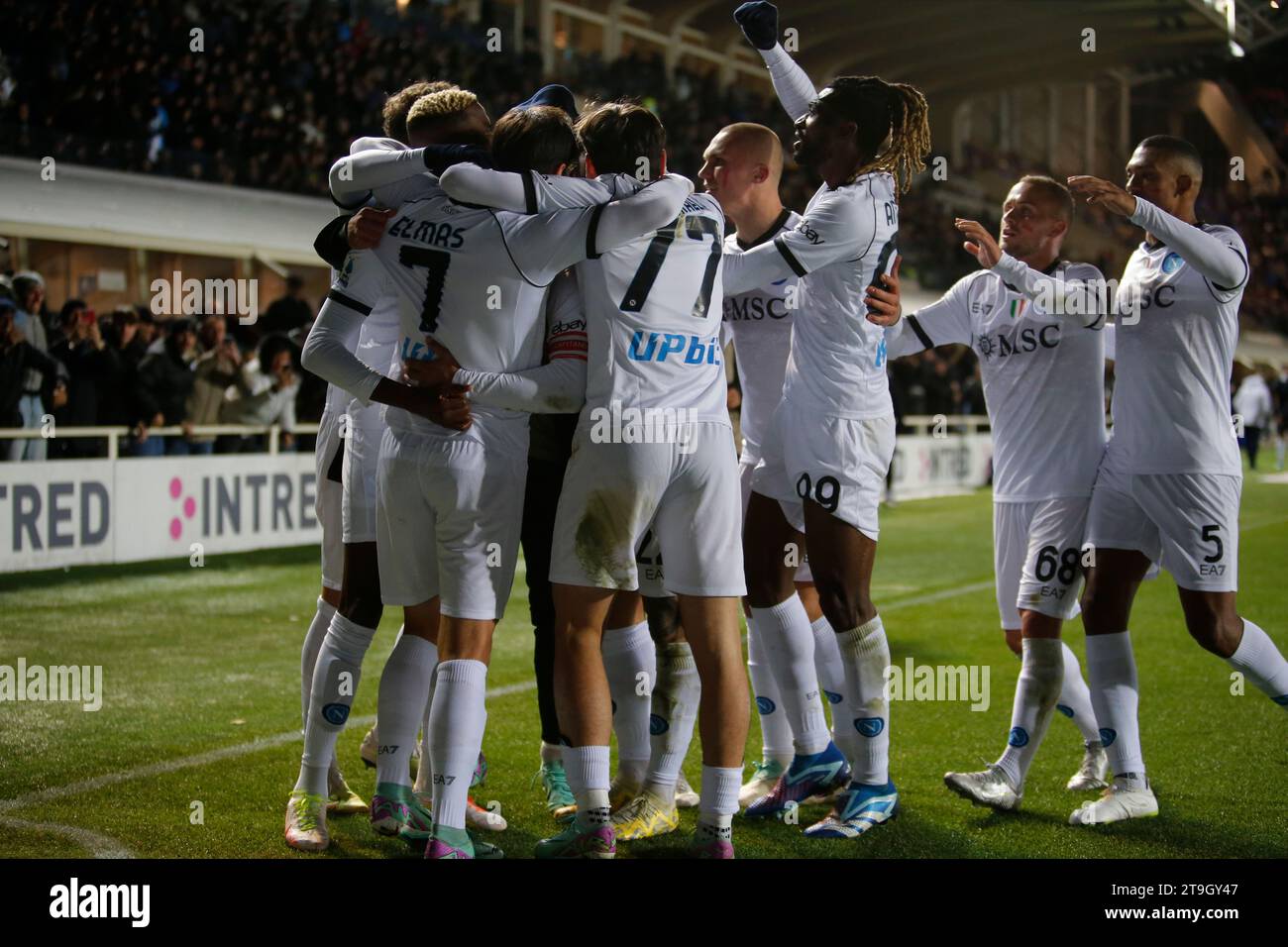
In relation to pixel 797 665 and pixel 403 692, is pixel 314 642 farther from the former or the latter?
pixel 797 665

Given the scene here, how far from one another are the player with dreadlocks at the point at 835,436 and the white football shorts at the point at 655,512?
54cm

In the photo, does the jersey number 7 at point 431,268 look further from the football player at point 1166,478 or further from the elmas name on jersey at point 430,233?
the football player at point 1166,478

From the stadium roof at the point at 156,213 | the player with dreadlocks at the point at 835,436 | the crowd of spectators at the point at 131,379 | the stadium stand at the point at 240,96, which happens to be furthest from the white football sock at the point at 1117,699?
Answer: the stadium roof at the point at 156,213

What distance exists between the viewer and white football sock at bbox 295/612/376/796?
404cm

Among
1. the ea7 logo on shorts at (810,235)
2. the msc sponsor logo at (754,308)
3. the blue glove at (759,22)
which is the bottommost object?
the msc sponsor logo at (754,308)

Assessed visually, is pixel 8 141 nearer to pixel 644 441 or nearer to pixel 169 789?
pixel 169 789

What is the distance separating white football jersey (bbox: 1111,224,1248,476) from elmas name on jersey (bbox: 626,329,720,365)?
5.18 ft

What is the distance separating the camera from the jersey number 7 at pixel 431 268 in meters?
3.75

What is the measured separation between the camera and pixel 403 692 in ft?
13.0

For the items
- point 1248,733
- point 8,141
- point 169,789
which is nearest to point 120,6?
point 8,141

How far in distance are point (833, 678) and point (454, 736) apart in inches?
65.8

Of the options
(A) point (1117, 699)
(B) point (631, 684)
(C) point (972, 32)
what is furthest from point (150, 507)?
(C) point (972, 32)

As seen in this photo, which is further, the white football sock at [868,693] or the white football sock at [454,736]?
the white football sock at [868,693]

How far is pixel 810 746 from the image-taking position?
457cm
